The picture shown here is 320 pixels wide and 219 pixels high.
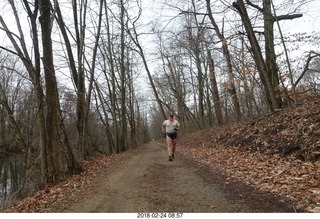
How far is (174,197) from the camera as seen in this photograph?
4.97 m

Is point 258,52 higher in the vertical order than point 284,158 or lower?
higher

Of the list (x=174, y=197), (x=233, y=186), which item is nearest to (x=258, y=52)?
(x=233, y=186)

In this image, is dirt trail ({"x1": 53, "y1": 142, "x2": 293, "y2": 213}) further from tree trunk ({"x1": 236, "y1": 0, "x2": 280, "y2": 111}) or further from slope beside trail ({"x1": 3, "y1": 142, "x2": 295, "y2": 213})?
tree trunk ({"x1": 236, "y1": 0, "x2": 280, "y2": 111})

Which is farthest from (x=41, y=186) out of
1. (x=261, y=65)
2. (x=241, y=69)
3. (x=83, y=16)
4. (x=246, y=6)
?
(x=241, y=69)

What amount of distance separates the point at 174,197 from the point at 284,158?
367 cm

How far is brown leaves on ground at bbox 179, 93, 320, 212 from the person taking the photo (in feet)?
15.1

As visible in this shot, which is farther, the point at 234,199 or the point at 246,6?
the point at 246,6

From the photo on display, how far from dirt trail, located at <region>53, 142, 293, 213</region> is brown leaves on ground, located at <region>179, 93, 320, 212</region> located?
373 millimetres

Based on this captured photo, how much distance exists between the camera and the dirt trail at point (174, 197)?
429 centimetres

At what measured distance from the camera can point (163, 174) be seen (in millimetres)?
7445

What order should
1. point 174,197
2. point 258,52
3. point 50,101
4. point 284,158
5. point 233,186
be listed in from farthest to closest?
point 258,52 < point 50,101 < point 284,158 < point 233,186 < point 174,197

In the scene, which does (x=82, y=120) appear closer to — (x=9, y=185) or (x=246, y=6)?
(x=9, y=185)

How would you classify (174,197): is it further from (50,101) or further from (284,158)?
(50,101)

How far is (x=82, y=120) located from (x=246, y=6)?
10.3 m
